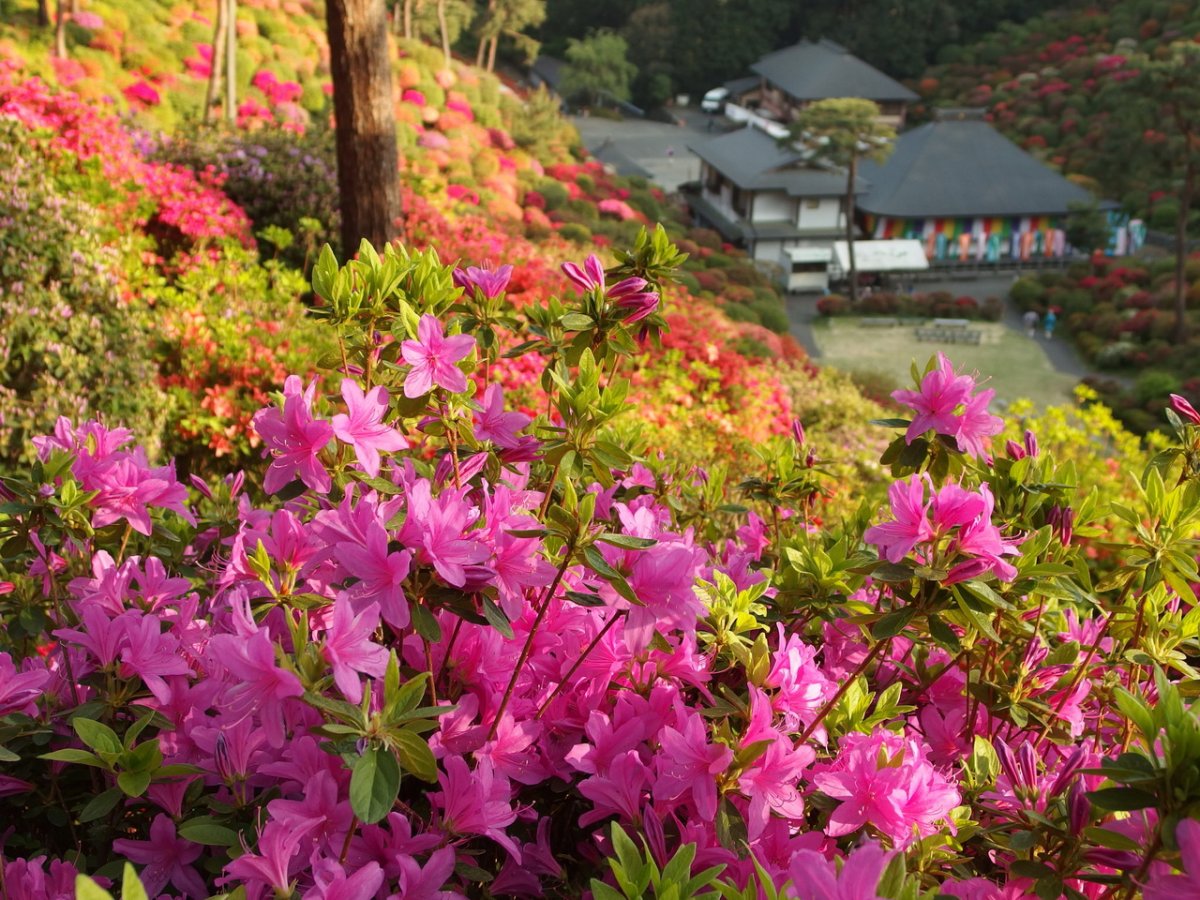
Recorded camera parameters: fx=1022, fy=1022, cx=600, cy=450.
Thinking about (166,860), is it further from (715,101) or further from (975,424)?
(715,101)

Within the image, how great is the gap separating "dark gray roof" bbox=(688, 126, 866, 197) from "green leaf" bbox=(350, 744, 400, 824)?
24.7 m

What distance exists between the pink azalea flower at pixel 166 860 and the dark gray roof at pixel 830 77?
119 feet

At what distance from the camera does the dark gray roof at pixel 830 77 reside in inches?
1382

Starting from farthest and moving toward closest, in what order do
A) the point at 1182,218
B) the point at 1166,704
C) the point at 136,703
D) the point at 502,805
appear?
the point at 1182,218, the point at 136,703, the point at 502,805, the point at 1166,704

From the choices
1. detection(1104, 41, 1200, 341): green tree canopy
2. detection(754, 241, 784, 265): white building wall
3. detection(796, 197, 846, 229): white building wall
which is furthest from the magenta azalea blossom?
detection(796, 197, 846, 229): white building wall

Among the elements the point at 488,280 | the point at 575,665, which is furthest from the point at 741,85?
→ the point at 575,665

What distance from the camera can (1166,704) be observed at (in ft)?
2.35

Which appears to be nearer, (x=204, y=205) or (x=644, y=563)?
(x=644, y=563)

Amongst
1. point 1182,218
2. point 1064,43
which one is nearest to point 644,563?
point 1182,218

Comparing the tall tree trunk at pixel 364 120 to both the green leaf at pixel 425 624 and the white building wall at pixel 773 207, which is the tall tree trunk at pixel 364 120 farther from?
the white building wall at pixel 773 207

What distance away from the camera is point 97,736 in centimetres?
92

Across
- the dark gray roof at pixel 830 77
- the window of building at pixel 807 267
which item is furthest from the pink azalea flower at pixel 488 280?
the dark gray roof at pixel 830 77

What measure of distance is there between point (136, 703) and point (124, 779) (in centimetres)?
16

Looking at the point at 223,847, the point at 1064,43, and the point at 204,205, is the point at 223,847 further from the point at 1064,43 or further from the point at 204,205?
the point at 1064,43
